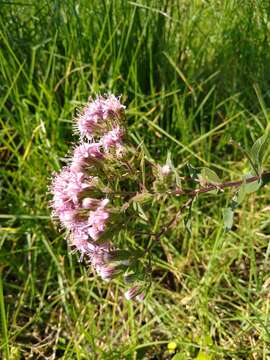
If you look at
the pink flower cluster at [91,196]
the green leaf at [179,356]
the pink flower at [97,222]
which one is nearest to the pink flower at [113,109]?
the pink flower cluster at [91,196]

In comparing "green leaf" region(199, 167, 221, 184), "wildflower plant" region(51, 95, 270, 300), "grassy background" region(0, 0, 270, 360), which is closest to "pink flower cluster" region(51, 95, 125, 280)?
"wildflower plant" region(51, 95, 270, 300)

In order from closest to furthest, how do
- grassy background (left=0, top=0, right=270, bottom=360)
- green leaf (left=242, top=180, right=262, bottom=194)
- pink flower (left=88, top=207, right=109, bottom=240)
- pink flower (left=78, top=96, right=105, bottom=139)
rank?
pink flower (left=88, top=207, right=109, bottom=240) → green leaf (left=242, top=180, right=262, bottom=194) → pink flower (left=78, top=96, right=105, bottom=139) → grassy background (left=0, top=0, right=270, bottom=360)

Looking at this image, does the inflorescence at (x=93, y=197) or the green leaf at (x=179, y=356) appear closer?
the inflorescence at (x=93, y=197)

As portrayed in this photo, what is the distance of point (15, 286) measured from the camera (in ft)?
4.95

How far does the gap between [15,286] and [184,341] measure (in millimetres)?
494

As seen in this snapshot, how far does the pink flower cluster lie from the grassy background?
33 cm

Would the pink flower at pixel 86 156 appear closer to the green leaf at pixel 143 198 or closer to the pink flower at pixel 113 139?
the pink flower at pixel 113 139

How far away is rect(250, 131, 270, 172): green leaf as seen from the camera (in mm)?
1079

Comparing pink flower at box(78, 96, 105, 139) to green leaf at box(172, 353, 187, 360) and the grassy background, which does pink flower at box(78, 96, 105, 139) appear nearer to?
the grassy background

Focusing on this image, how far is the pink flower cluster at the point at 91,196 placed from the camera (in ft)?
3.37

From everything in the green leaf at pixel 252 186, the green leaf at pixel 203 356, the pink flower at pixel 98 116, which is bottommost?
the green leaf at pixel 203 356

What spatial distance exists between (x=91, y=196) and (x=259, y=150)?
349 millimetres

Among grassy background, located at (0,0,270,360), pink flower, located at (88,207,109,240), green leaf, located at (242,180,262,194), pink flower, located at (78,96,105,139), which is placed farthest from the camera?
grassy background, located at (0,0,270,360)

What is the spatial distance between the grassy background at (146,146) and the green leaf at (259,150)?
39cm
